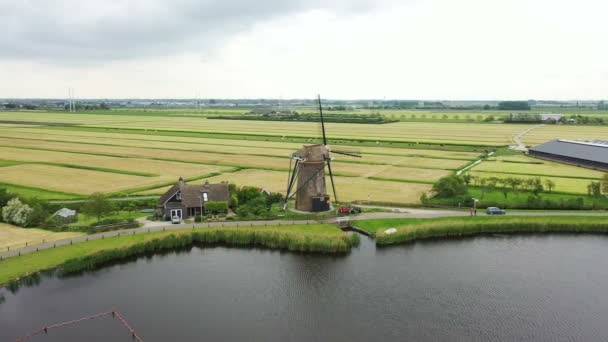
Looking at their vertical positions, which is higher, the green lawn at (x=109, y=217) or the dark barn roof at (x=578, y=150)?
the dark barn roof at (x=578, y=150)

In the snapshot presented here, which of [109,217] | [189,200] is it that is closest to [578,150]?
[189,200]

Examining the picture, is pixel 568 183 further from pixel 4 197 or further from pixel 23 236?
pixel 4 197

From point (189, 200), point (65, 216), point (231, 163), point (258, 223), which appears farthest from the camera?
point (231, 163)

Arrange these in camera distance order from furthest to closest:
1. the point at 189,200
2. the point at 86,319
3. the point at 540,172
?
1. the point at 540,172
2. the point at 189,200
3. the point at 86,319

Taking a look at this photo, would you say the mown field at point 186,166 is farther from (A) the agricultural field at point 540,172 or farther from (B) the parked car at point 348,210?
(B) the parked car at point 348,210

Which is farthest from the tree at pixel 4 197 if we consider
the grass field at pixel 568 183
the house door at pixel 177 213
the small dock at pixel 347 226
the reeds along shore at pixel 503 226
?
the grass field at pixel 568 183
